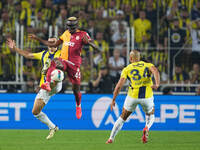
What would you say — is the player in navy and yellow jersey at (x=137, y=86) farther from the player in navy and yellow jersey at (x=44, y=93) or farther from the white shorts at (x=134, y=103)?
the player in navy and yellow jersey at (x=44, y=93)

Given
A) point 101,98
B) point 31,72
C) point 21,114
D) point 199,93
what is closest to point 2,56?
point 31,72

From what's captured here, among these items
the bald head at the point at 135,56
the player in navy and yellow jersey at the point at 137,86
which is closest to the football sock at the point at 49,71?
the player in navy and yellow jersey at the point at 137,86

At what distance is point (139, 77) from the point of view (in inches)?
428

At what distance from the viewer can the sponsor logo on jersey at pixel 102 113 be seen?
1533 centimetres

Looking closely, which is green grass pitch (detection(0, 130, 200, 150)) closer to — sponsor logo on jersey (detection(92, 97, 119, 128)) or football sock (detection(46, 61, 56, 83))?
football sock (detection(46, 61, 56, 83))

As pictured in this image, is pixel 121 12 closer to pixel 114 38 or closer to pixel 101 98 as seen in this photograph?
pixel 114 38

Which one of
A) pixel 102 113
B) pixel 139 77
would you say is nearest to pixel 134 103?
pixel 139 77

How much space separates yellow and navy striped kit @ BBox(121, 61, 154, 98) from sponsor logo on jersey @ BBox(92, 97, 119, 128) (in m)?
4.39

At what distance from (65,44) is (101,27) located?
20.7ft

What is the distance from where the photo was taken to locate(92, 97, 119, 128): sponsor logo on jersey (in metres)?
15.3

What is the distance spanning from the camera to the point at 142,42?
54.5 feet

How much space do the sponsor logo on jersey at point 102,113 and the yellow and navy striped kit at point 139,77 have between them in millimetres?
4390

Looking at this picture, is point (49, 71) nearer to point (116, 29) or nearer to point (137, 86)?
point (137, 86)

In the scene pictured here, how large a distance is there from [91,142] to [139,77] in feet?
5.89
